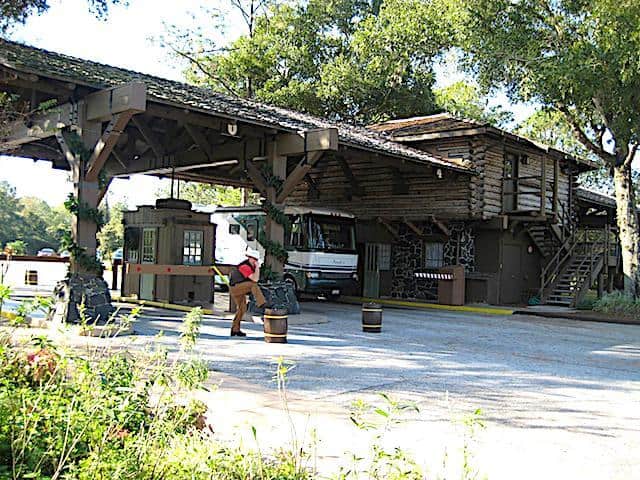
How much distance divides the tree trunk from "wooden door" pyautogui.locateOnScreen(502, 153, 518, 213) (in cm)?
316

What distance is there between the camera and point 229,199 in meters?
45.9

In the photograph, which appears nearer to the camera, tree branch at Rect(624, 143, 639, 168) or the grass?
the grass

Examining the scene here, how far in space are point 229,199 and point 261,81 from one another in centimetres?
1243

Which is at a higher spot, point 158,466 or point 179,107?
point 179,107

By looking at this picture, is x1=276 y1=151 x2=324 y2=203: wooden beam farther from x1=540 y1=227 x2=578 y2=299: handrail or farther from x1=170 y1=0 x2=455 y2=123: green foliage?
x1=170 y1=0 x2=455 y2=123: green foliage

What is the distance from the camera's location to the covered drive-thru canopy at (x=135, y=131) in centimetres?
1141

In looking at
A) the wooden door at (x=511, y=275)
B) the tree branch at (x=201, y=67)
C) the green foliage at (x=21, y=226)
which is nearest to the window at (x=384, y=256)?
the wooden door at (x=511, y=275)

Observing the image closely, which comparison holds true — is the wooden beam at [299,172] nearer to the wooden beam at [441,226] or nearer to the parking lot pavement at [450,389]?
the parking lot pavement at [450,389]

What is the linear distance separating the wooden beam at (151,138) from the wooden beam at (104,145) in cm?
451

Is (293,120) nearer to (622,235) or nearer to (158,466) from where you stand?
(622,235)

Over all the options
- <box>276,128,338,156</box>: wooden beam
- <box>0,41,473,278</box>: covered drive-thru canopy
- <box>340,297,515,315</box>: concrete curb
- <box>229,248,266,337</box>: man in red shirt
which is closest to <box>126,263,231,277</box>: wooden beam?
<box>0,41,473,278</box>: covered drive-thru canopy

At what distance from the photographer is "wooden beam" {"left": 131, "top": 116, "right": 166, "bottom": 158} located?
1648 cm

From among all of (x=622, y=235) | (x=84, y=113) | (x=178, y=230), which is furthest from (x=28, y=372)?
(x=622, y=235)

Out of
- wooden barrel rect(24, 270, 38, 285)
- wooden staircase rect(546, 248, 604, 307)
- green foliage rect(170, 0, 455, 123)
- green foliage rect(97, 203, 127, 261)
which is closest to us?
wooden staircase rect(546, 248, 604, 307)
